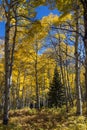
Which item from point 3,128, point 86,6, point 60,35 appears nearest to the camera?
point 86,6

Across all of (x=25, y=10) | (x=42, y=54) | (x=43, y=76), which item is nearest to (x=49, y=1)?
(x=25, y=10)

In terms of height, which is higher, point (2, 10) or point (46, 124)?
point (2, 10)

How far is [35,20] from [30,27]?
586mm

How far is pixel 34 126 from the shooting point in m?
12.4

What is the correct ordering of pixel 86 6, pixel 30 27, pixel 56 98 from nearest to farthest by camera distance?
pixel 86 6, pixel 30 27, pixel 56 98

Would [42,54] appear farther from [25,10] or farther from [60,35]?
[25,10]

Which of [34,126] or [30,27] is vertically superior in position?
[30,27]

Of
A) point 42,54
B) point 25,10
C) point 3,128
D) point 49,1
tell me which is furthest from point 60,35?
point 3,128

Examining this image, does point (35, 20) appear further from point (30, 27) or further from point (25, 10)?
point (25, 10)

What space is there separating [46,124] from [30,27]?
5.44 meters

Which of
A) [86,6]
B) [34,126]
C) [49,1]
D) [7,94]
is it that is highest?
[49,1]

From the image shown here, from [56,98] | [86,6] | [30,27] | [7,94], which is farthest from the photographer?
[56,98]

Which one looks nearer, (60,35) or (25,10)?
(25,10)

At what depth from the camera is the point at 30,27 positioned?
1416cm
